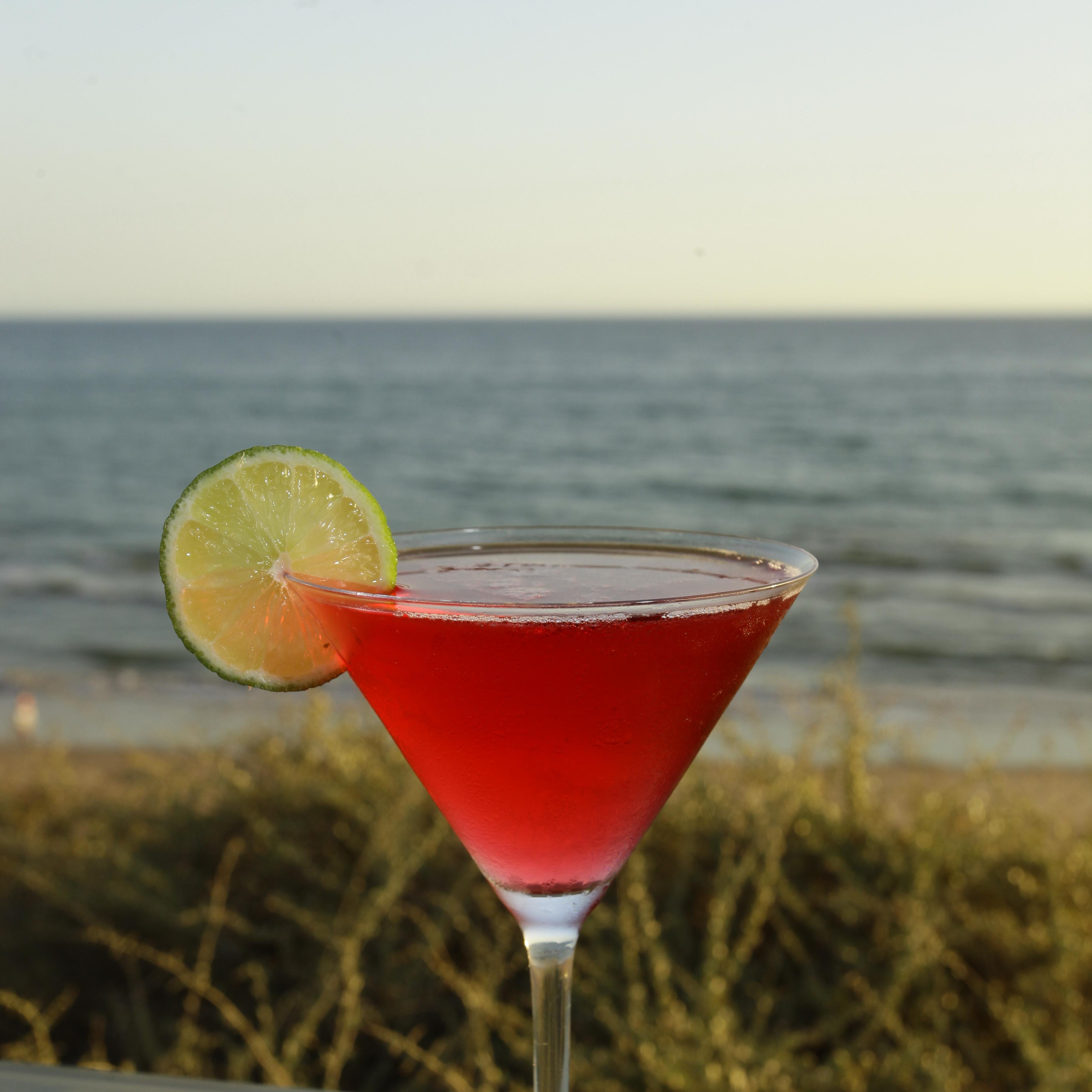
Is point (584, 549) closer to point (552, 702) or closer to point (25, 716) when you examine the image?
point (552, 702)

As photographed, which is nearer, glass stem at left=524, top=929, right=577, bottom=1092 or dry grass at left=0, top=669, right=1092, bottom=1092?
glass stem at left=524, top=929, right=577, bottom=1092

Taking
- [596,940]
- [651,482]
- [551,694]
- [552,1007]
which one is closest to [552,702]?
[551,694]

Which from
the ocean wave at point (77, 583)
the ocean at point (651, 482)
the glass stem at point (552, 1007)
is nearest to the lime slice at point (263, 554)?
the glass stem at point (552, 1007)

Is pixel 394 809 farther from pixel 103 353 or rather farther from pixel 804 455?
pixel 103 353

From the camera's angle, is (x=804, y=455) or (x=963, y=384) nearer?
(x=804, y=455)

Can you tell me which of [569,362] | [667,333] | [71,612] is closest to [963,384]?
[569,362]

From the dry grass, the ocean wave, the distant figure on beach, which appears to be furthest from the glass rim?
the ocean wave

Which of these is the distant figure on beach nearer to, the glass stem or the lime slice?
the lime slice
